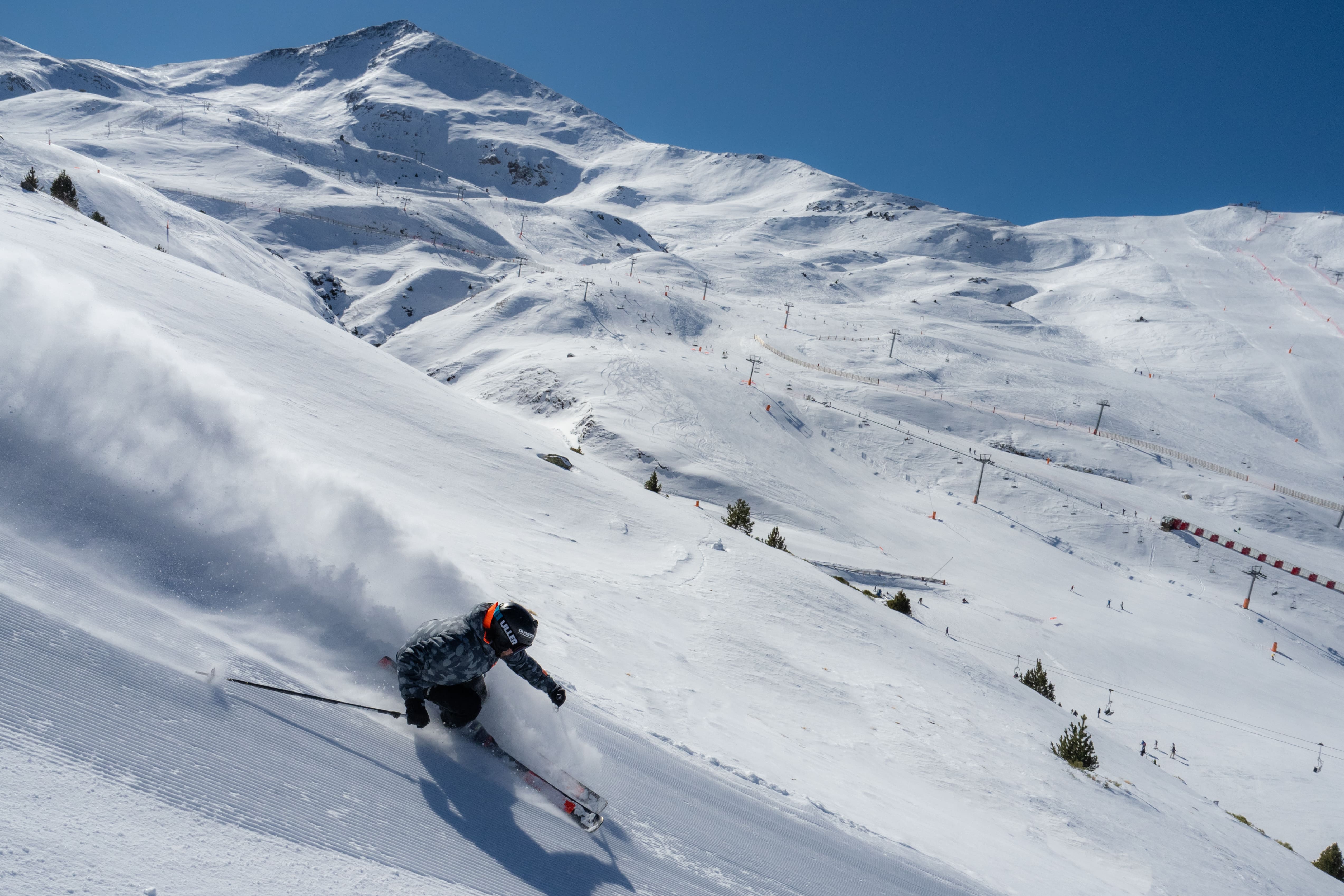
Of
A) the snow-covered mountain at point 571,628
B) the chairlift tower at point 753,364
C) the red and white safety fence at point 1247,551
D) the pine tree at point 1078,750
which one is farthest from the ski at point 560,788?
the red and white safety fence at point 1247,551

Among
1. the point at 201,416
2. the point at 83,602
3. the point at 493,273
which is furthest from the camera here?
the point at 493,273

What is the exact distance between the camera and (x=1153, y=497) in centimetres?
4847

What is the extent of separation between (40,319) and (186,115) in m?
144

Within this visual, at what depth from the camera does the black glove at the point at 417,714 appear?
4.09 m

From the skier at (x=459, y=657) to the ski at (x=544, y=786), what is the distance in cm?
16

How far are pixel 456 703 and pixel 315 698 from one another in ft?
2.74

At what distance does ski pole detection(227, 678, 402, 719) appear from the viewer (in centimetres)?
381

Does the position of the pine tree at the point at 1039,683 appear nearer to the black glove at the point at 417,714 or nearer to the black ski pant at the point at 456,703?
the black ski pant at the point at 456,703

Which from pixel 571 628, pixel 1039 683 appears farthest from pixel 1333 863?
pixel 571 628

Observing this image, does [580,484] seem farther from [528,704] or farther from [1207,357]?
[1207,357]

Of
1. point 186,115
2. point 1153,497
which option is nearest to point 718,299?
point 1153,497

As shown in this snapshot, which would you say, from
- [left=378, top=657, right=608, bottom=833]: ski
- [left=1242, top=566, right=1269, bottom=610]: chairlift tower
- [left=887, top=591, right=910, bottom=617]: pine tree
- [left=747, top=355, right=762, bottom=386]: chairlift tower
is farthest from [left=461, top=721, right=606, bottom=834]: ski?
[left=1242, top=566, right=1269, bottom=610]: chairlift tower

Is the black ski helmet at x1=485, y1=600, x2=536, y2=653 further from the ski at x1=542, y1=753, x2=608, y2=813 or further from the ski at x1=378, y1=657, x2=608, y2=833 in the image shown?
the ski at x1=542, y1=753, x2=608, y2=813

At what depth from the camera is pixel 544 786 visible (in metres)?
4.32
